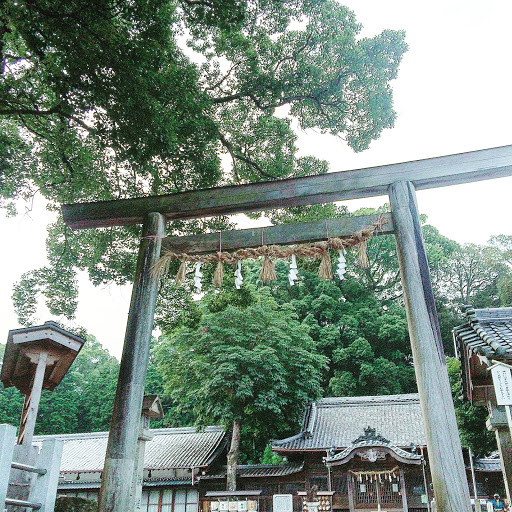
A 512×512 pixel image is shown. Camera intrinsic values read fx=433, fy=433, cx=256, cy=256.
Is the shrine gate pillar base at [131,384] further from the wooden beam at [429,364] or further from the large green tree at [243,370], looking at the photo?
the large green tree at [243,370]

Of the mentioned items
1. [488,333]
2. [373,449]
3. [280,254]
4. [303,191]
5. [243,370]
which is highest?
[243,370]

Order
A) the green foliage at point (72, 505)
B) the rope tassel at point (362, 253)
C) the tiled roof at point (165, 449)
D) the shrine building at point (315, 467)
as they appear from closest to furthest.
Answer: the rope tassel at point (362, 253) → the green foliage at point (72, 505) → the shrine building at point (315, 467) → the tiled roof at point (165, 449)

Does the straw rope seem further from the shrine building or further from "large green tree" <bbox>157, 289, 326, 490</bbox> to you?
"large green tree" <bbox>157, 289, 326, 490</bbox>

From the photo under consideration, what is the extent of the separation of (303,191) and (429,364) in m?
2.27

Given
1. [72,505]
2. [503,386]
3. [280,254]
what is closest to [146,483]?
[72,505]

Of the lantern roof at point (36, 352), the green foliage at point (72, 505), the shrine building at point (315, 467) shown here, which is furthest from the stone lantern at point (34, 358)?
the shrine building at point (315, 467)

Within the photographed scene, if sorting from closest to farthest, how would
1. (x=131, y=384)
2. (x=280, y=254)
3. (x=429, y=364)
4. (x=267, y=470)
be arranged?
(x=429, y=364)
(x=131, y=384)
(x=280, y=254)
(x=267, y=470)

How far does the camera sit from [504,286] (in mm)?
25281

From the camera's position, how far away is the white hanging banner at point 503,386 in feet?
15.8

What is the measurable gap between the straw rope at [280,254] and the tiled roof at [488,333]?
2117 millimetres

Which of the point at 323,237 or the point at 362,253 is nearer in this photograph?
the point at 362,253

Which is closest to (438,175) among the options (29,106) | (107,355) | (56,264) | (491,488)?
(29,106)

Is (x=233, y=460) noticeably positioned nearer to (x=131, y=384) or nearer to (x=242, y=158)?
(x=242, y=158)

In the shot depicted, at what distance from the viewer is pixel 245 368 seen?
17344mm
